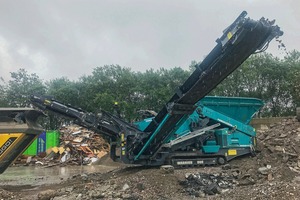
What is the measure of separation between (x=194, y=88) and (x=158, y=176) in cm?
246

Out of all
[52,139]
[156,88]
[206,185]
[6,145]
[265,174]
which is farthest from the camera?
[156,88]

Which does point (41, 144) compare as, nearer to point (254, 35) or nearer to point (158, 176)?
point (158, 176)

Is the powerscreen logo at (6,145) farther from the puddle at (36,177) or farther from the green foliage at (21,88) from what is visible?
the green foliage at (21,88)

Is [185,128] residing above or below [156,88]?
below

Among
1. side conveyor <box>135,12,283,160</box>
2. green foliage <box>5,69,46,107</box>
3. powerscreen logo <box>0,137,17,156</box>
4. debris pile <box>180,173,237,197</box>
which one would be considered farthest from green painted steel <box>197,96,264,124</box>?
green foliage <box>5,69,46,107</box>

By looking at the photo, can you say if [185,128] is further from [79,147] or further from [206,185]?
[79,147]

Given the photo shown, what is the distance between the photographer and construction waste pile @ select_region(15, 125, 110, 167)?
21766 millimetres

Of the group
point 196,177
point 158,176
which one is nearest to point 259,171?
point 196,177

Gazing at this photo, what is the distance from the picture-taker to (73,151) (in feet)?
75.3

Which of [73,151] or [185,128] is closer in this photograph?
[185,128]

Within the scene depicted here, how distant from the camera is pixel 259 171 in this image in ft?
30.9

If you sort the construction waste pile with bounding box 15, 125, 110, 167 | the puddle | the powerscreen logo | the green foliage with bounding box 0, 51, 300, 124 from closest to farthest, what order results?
the powerscreen logo
the puddle
the construction waste pile with bounding box 15, 125, 110, 167
the green foliage with bounding box 0, 51, 300, 124

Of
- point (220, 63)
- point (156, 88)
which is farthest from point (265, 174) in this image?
point (156, 88)

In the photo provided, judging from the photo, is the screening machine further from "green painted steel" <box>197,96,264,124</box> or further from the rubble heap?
the rubble heap
